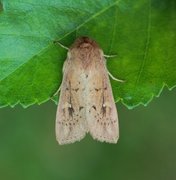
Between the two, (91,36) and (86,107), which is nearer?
(91,36)

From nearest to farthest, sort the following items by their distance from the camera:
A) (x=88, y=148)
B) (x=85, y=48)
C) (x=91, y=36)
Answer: (x=91, y=36) < (x=85, y=48) < (x=88, y=148)

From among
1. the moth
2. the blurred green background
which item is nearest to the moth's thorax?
A: the moth

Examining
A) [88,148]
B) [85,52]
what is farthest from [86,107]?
[88,148]

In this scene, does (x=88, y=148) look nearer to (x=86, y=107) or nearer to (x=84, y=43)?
(x=86, y=107)

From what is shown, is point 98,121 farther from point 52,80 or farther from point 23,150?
point 23,150

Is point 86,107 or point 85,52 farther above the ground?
point 85,52

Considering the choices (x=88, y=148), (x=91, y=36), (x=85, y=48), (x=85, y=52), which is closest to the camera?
(x=91, y=36)
